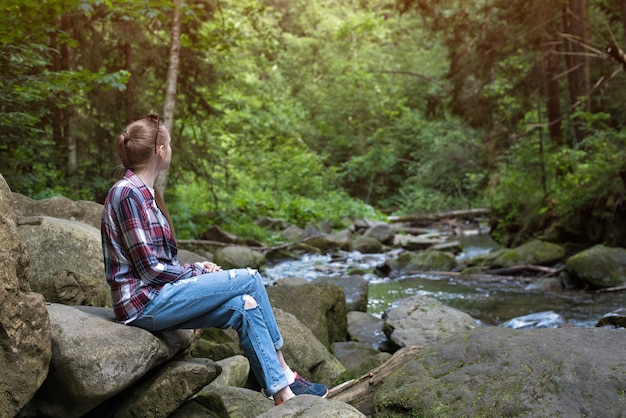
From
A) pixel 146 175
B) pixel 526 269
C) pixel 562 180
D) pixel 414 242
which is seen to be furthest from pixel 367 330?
pixel 414 242

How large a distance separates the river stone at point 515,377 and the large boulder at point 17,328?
1803 millimetres

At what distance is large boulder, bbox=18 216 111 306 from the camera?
388 cm

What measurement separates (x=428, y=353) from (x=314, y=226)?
50.3ft

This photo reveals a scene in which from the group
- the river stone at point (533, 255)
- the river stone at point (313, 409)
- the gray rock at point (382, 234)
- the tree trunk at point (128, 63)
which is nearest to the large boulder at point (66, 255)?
the river stone at point (313, 409)

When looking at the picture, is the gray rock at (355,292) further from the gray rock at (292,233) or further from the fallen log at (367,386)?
the gray rock at (292,233)

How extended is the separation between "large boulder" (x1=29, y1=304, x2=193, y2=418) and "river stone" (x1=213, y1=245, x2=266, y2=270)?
8124 millimetres

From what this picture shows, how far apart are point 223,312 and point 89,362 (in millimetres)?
749

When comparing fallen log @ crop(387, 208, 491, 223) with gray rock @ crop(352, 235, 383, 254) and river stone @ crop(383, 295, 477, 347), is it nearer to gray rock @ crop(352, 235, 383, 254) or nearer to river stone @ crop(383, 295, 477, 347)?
gray rock @ crop(352, 235, 383, 254)

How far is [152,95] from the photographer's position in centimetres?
1265

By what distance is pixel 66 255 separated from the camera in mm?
4164

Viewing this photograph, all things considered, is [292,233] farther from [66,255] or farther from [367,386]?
[367,386]

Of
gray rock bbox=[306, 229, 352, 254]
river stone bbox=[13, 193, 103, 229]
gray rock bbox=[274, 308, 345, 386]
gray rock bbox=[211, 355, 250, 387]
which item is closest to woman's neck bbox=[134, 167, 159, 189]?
gray rock bbox=[211, 355, 250, 387]

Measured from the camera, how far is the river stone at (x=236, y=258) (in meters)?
11.3

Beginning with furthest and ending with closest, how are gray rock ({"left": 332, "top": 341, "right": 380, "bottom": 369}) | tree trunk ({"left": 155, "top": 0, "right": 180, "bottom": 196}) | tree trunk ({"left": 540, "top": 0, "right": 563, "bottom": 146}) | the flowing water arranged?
1. tree trunk ({"left": 540, "top": 0, "right": 563, "bottom": 146})
2. tree trunk ({"left": 155, "top": 0, "right": 180, "bottom": 196})
3. the flowing water
4. gray rock ({"left": 332, "top": 341, "right": 380, "bottom": 369})
